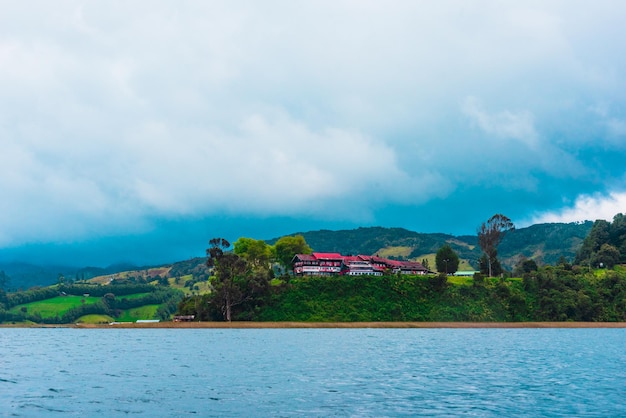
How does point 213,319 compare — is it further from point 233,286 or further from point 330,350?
point 330,350

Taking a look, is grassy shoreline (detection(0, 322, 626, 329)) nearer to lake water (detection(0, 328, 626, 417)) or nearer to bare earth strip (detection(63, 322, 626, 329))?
bare earth strip (detection(63, 322, 626, 329))

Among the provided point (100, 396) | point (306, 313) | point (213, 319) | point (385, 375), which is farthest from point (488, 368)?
point (213, 319)

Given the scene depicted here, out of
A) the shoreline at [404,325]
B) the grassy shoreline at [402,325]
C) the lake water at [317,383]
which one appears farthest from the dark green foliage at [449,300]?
the lake water at [317,383]

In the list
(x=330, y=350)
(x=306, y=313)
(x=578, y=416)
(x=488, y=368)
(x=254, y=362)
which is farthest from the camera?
(x=306, y=313)

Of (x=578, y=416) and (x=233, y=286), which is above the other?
(x=233, y=286)

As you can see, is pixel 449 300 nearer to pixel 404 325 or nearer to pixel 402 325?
pixel 404 325

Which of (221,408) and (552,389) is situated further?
(552,389)

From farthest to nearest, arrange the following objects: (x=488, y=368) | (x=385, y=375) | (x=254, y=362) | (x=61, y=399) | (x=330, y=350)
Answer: (x=330, y=350), (x=254, y=362), (x=488, y=368), (x=385, y=375), (x=61, y=399)

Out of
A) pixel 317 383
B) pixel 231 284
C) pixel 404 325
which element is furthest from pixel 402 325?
pixel 317 383

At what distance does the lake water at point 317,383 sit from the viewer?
40.1 meters

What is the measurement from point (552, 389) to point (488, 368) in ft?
50.4

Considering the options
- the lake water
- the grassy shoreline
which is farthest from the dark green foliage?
the lake water

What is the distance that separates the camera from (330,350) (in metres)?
87.9

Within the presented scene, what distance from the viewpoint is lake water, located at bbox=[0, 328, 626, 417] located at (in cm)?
4009
